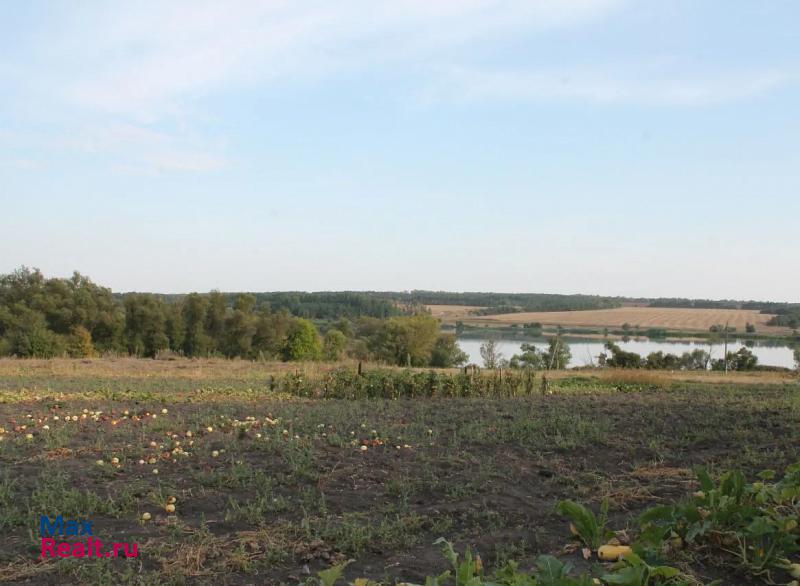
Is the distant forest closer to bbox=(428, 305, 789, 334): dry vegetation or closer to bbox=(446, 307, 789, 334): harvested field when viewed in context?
bbox=(428, 305, 789, 334): dry vegetation

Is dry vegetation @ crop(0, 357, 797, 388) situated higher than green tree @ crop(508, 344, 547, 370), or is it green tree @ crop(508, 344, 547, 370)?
dry vegetation @ crop(0, 357, 797, 388)

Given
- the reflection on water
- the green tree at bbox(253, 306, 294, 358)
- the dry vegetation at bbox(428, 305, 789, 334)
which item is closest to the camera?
the reflection on water

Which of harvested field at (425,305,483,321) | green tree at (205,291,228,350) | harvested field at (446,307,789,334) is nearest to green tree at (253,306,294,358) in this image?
green tree at (205,291,228,350)

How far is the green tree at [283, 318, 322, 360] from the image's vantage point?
146ft

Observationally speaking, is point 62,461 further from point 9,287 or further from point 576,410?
point 9,287

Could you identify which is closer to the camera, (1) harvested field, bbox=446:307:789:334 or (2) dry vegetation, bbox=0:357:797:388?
(2) dry vegetation, bbox=0:357:797:388

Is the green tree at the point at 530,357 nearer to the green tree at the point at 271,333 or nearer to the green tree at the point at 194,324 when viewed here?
the green tree at the point at 271,333

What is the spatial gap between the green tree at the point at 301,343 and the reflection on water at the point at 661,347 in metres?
11.8

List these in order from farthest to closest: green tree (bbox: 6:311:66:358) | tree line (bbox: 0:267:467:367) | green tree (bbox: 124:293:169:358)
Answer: green tree (bbox: 124:293:169:358), tree line (bbox: 0:267:467:367), green tree (bbox: 6:311:66:358)

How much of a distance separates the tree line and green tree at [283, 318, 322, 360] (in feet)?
0.24

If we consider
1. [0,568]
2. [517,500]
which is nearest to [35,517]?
[0,568]

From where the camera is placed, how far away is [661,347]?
4709 cm

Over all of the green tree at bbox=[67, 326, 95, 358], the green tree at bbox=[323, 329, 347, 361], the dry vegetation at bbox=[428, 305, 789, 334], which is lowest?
the green tree at bbox=[323, 329, 347, 361]

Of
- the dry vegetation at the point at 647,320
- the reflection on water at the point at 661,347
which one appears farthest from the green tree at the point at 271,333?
the dry vegetation at the point at 647,320
